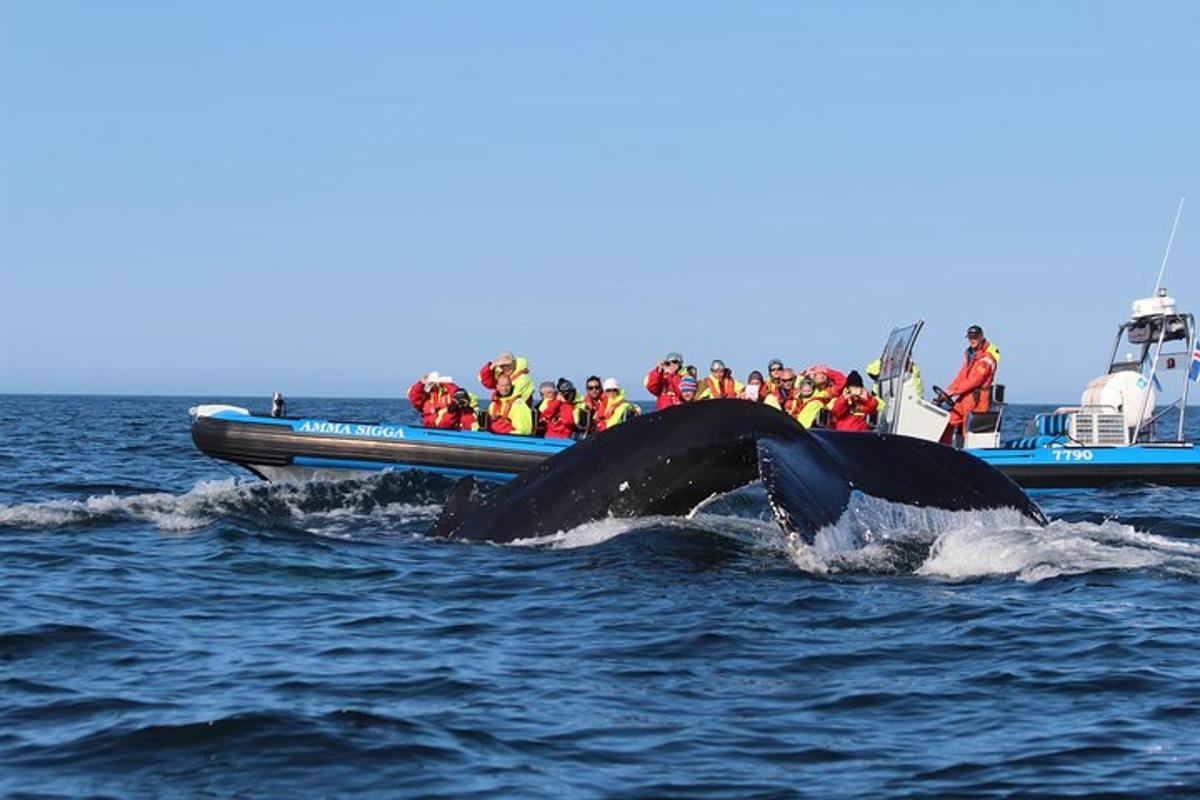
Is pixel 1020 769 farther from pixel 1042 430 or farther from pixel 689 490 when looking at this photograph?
pixel 1042 430

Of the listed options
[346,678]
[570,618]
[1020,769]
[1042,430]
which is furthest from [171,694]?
[1042,430]

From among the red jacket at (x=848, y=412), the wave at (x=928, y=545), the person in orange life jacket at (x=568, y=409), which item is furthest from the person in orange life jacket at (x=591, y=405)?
the wave at (x=928, y=545)

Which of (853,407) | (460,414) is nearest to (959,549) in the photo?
(853,407)

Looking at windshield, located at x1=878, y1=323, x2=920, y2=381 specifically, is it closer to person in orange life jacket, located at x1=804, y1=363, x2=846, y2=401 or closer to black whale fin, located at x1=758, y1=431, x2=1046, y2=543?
person in orange life jacket, located at x1=804, y1=363, x2=846, y2=401

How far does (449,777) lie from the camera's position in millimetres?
5770

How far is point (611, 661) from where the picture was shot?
773cm

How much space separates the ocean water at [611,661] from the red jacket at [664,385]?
33.4 ft

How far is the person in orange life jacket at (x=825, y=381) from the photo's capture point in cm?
2178

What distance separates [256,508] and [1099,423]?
41.3 ft

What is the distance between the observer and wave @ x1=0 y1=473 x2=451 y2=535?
14.2 m

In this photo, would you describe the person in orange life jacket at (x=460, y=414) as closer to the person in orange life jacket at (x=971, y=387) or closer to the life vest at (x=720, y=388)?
the life vest at (x=720, y=388)

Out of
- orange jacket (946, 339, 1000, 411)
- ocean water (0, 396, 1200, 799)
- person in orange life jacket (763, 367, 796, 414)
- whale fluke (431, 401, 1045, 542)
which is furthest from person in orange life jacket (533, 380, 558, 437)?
whale fluke (431, 401, 1045, 542)

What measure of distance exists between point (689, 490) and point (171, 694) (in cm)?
398

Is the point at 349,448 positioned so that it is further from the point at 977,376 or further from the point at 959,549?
Answer: the point at 959,549
